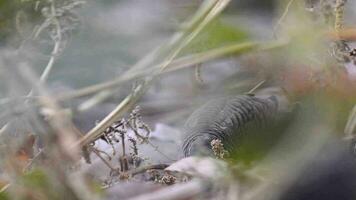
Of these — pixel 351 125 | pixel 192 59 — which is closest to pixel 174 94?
pixel 192 59

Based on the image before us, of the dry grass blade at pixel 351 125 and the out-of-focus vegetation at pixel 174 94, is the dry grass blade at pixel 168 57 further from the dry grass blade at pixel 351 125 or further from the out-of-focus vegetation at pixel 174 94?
the dry grass blade at pixel 351 125

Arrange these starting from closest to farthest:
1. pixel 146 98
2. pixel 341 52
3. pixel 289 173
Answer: pixel 289 173 < pixel 341 52 < pixel 146 98

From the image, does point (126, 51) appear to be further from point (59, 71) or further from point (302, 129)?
point (302, 129)

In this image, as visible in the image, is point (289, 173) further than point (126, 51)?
No

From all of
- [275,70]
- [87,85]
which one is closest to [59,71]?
[87,85]

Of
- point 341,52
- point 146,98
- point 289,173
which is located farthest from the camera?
point 146,98

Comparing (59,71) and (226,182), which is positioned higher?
(59,71)

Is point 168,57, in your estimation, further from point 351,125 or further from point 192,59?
point 351,125

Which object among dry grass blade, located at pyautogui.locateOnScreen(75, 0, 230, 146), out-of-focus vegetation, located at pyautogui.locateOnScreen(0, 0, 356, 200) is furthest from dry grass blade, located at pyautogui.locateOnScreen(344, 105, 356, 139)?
dry grass blade, located at pyautogui.locateOnScreen(75, 0, 230, 146)

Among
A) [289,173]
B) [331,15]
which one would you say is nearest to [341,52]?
[331,15]

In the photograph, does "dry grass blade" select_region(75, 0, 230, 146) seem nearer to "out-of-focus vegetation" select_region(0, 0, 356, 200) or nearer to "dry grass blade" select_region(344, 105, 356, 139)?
"out-of-focus vegetation" select_region(0, 0, 356, 200)
